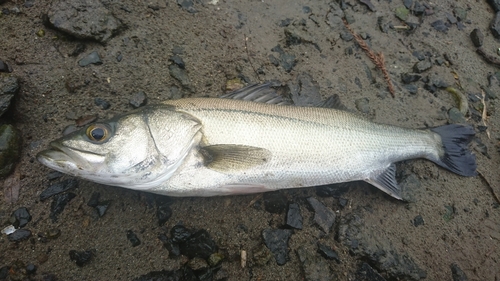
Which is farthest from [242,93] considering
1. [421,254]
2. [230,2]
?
[421,254]

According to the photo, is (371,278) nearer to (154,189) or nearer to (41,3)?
(154,189)

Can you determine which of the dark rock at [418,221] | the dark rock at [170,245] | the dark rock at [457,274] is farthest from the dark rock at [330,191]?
the dark rock at [170,245]

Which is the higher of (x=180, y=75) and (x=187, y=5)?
(x=187, y=5)

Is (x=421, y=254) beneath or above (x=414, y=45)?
beneath

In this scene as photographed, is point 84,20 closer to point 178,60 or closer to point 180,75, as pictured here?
point 178,60

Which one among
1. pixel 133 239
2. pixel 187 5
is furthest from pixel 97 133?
pixel 187 5

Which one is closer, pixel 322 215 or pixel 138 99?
pixel 322 215
